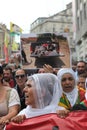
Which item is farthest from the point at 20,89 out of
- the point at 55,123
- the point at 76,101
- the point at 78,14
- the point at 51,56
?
the point at 78,14

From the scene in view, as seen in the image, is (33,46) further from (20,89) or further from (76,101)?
(76,101)

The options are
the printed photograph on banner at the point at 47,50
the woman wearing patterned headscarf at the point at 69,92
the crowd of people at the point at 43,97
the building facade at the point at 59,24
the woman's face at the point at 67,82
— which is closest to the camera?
the crowd of people at the point at 43,97

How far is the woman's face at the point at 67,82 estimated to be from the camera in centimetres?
477

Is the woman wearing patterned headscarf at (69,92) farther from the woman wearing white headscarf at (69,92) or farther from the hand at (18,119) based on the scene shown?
the hand at (18,119)

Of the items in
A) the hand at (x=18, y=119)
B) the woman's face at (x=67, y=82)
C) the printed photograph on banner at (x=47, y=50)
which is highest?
the printed photograph on banner at (x=47, y=50)

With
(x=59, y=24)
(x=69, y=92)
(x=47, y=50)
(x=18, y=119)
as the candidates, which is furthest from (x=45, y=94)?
(x=59, y=24)

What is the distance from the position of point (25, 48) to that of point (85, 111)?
5058 mm

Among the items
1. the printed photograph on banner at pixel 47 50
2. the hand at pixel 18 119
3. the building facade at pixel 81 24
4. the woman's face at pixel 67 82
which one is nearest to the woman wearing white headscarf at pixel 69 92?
the woman's face at pixel 67 82

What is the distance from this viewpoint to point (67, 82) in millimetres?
4777

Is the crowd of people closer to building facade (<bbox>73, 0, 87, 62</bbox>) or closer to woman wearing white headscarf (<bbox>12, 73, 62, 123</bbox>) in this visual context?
woman wearing white headscarf (<bbox>12, 73, 62, 123</bbox>)

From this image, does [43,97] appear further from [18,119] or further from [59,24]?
[59,24]

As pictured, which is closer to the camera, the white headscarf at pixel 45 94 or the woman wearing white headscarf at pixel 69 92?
the white headscarf at pixel 45 94

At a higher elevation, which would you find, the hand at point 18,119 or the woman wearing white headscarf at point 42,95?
the woman wearing white headscarf at point 42,95

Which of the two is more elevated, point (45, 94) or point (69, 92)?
point (45, 94)
